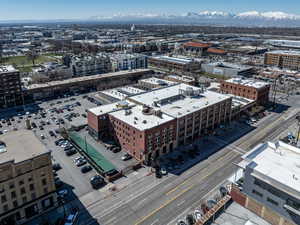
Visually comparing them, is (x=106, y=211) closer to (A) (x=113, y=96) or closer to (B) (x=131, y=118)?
(B) (x=131, y=118)

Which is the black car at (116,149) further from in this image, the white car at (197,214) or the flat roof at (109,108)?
the white car at (197,214)

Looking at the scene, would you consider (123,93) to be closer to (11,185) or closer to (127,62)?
(127,62)

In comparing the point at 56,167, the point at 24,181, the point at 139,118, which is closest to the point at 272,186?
the point at 139,118

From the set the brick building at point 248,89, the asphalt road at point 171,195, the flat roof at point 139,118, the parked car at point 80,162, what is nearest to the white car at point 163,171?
the asphalt road at point 171,195

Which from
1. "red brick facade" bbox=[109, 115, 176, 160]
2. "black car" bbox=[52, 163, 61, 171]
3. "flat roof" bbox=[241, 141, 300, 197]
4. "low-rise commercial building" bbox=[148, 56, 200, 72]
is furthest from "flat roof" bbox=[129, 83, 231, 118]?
"low-rise commercial building" bbox=[148, 56, 200, 72]

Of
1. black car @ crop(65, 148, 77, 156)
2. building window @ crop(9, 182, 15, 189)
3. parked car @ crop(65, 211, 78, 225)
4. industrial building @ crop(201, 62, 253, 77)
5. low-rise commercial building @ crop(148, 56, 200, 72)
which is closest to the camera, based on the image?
building window @ crop(9, 182, 15, 189)

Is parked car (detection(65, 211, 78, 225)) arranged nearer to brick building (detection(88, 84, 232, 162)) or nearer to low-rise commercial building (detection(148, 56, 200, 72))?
brick building (detection(88, 84, 232, 162))
